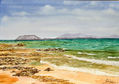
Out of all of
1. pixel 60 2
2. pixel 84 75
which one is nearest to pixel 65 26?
pixel 60 2

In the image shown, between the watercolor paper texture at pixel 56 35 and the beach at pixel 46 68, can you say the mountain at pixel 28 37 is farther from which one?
the beach at pixel 46 68

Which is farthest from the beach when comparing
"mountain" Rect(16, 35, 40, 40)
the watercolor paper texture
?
"mountain" Rect(16, 35, 40, 40)

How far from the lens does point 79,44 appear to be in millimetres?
2688

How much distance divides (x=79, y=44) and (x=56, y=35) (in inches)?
Answer: 15.6

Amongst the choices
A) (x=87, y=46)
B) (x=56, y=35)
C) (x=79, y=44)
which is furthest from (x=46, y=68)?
(x=87, y=46)

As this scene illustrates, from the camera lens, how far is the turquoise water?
2639mm

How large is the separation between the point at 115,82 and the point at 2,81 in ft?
4.86

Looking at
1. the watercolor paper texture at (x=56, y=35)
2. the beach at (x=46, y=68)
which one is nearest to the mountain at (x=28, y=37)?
the watercolor paper texture at (x=56, y=35)

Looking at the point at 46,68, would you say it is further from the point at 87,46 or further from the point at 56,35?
the point at 87,46

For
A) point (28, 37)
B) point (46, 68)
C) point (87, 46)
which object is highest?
point (28, 37)

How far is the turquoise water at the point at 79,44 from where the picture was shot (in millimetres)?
2639

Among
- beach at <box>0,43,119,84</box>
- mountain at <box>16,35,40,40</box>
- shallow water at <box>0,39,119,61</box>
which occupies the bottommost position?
beach at <box>0,43,119,84</box>

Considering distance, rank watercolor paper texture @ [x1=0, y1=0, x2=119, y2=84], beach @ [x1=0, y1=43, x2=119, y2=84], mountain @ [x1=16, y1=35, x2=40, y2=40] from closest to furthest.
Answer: beach @ [x1=0, y1=43, x2=119, y2=84], watercolor paper texture @ [x1=0, y1=0, x2=119, y2=84], mountain @ [x1=16, y1=35, x2=40, y2=40]

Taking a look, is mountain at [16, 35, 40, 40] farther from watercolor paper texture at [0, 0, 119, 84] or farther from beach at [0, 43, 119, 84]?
beach at [0, 43, 119, 84]
